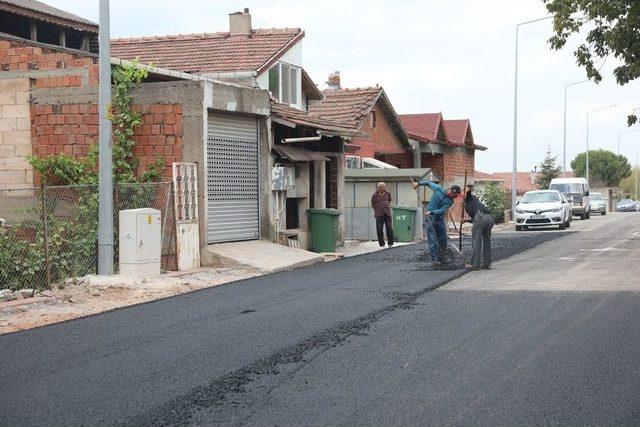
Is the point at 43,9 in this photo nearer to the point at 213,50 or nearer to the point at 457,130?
the point at 213,50

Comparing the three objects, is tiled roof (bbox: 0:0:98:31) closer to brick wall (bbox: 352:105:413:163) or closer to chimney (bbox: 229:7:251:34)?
chimney (bbox: 229:7:251:34)

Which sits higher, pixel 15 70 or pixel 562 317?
pixel 15 70

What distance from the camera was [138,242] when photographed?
1491 cm

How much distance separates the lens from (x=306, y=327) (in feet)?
32.0

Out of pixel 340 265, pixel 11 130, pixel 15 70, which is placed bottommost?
pixel 340 265

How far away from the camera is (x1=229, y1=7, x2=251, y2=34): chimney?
28250 mm

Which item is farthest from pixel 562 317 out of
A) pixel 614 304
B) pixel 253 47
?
pixel 253 47

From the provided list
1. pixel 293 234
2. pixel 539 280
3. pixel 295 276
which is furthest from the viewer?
Answer: pixel 293 234

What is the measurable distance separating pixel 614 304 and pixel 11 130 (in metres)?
12.6

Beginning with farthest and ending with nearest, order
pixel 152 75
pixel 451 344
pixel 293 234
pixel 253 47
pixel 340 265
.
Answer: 1. pixel 253 47
2. pixel 293 234
3. pixel 152 75
4. pixel 340 265
5. pixel 451 344

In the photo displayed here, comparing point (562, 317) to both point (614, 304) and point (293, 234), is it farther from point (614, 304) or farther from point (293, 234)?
point (293, 234)

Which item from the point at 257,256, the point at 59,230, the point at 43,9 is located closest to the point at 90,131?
the point at 59,230

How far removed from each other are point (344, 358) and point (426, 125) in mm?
37796

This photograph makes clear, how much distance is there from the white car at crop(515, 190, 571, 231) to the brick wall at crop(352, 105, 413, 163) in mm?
6595
